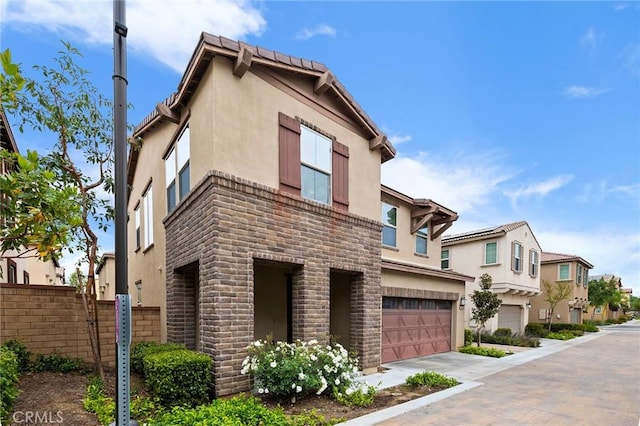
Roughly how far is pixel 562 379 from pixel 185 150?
38.2ft

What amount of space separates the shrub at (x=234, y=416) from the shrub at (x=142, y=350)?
73.3 inches

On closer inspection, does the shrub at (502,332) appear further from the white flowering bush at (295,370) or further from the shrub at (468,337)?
the white flowering bush at (295,370)

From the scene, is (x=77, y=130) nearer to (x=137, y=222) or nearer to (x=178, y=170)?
(x=178, y=170)

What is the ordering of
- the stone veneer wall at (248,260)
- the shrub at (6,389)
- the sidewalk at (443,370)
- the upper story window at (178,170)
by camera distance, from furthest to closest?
1. the upper story window at (178,170)
2. the stone veneer wall at (248,260)
3. the sidewalk at (443,370)
4. the shrub at (6,389)

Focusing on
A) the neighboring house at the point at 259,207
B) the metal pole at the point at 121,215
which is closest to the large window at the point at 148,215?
the neighboring house at the point at 259,207

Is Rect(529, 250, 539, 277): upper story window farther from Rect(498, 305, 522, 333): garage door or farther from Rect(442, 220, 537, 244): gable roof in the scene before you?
Rect(498, 305, 522, 333): garage door

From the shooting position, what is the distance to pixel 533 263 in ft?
79.6

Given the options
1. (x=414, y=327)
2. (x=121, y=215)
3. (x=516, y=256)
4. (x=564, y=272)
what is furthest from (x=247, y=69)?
(x=564, y=272)

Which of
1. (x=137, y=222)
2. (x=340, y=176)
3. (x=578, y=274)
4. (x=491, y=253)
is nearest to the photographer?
(x=340, y=176)

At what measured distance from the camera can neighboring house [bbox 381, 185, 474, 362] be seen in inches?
468

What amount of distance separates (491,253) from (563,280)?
51.7 feet

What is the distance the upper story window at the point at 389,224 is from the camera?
538 inches

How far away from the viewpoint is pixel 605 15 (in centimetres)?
800

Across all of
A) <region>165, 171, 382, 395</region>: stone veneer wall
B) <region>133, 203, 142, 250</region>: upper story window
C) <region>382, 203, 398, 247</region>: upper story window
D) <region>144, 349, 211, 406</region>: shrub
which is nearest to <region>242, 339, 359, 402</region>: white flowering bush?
<region>165, 171, 382, 395</region>: stone veneer wall
